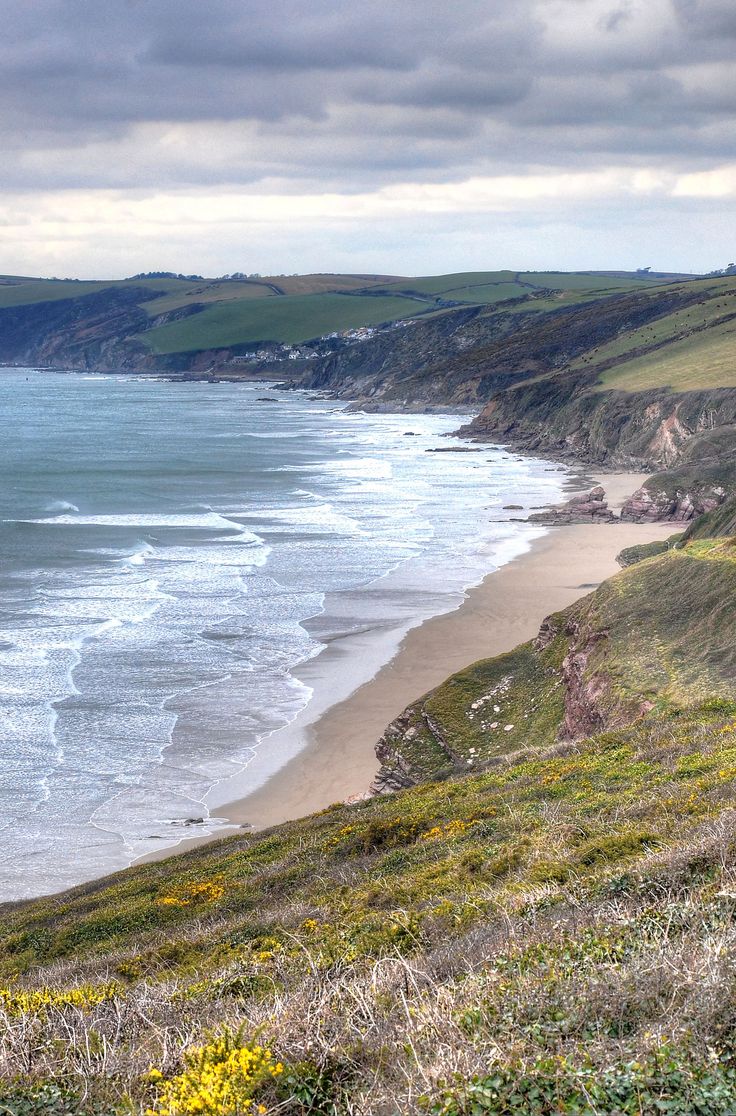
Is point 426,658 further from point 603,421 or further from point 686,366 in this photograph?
point 686,366

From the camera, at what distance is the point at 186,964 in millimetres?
13258

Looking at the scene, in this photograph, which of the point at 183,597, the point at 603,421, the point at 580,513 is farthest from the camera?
the point at 603,421

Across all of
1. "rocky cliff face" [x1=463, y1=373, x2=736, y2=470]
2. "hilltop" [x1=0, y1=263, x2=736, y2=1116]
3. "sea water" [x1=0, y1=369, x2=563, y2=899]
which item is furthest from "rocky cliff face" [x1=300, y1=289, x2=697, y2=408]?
"hilltop" [x1=0, y1=263, x2=736, y2=1116]

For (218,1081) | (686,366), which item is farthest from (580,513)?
(218,1081)

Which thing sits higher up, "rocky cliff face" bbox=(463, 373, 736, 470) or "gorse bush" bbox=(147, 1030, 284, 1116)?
"rocky cliff face" bbox=(463, 373, 736, 470)

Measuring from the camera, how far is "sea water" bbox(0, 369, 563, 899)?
2819cm

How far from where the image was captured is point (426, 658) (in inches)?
1534

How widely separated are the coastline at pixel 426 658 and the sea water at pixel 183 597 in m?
1.08

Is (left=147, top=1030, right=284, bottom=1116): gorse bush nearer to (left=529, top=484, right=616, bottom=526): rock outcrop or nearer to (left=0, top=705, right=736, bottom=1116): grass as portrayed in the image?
(left=0, top=705, right=736, bottom=1116): grass

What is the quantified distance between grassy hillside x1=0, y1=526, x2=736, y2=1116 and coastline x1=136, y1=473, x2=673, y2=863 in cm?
515

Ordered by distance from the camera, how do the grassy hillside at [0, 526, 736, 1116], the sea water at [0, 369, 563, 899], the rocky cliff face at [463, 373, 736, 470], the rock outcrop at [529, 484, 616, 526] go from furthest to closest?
the rocky cliff face at [463, 373, 736, 470] → the rock outcrop at [529, 484, 616, 526] → the sea water at [0, 369, 563, 899] → the grassy hillside at [0, 526, 736, 1116]

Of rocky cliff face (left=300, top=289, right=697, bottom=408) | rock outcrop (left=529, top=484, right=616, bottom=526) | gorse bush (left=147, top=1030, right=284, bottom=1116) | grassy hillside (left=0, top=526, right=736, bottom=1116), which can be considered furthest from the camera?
rocky cliff face (left=300, top=289, right=697, bottom=408)

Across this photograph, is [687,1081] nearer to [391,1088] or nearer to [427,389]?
[391,1088]

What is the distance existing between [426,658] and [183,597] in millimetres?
14689
